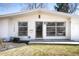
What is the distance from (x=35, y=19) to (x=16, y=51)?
0.99m

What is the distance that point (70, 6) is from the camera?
19.8 feet

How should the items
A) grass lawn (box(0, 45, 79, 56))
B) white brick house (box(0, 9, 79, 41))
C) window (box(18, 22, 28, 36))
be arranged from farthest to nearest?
window (box(18, 22, 28, 36))
white brick house (box(0, 9, 79, 41))
grass lawn (box(0, 45, 79, 56))

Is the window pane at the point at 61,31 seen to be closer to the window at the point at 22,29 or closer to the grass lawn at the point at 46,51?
the grass lawn at the point at 46,51

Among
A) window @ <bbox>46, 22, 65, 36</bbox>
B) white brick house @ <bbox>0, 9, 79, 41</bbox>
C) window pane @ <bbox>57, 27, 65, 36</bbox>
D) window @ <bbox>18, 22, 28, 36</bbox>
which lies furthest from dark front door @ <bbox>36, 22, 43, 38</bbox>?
window pane @ <bbox>57, 27, 65, 36</bbox>

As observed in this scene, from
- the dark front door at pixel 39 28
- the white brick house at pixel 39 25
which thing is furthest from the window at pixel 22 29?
the dark front door at pixel 39 28

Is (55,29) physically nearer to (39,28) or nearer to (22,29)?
(39,28)

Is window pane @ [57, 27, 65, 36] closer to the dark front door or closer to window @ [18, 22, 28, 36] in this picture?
the dark front door

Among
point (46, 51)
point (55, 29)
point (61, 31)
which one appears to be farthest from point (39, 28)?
point (46, 51)

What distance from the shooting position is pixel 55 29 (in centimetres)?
637

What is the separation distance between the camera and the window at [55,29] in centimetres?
631

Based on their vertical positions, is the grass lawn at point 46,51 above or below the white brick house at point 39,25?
below

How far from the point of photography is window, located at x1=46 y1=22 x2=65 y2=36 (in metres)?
6.31

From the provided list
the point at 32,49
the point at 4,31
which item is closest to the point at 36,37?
the point at 32,49

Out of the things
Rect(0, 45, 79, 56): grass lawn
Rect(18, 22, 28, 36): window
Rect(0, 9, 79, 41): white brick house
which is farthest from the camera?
Rect(18, 22, 28, 36): window
